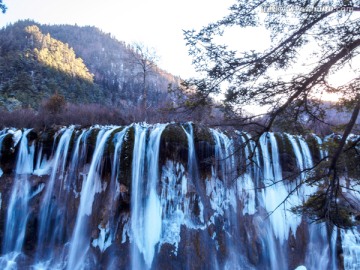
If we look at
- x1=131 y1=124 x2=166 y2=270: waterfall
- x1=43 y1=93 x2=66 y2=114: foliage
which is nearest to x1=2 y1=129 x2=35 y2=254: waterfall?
x1=131 y1=124 x2=166 y2=270: waterfall

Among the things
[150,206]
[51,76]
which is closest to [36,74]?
[51,76]

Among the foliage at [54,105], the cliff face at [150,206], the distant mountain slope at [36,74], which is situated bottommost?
the cliff face at [150,206]

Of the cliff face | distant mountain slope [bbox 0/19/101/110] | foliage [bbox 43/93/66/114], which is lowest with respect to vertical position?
the cliff face

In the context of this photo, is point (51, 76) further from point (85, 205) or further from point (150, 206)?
point (150, 206)

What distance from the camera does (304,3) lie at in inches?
150

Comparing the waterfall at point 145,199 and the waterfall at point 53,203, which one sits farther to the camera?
the waterfall at point 53,203

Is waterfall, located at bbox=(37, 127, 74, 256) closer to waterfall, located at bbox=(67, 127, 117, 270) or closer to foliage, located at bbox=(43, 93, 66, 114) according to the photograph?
waterfall, located at bbox=(67, 127, 117, 270)

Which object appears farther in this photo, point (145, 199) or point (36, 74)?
point (36, 74)

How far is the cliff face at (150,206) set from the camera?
8.74 metres

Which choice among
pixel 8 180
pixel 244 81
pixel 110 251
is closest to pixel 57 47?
pixel 8 180

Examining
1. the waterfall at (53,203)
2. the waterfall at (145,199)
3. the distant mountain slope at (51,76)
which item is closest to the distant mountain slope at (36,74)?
the distant mountain slope at (51,76)

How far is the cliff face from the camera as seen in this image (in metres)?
8.74

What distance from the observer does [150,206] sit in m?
9.16

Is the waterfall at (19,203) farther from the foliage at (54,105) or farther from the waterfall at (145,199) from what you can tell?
the foliage at (54,105)
